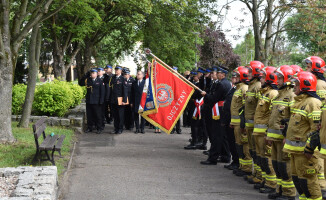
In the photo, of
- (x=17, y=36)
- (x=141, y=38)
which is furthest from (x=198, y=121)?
(x=141, y=38)

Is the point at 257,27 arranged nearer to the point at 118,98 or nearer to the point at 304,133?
the point at 118,98

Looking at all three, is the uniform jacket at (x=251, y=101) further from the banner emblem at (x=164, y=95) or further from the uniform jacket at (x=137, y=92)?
the uniform jacket at (x=137, y=92)

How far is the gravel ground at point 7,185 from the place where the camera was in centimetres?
629

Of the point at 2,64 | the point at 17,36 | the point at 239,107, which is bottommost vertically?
the point at 239,107

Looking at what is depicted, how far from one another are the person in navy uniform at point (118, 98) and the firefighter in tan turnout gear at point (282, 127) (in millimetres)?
8419

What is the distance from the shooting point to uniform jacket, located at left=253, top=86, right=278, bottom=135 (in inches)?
298

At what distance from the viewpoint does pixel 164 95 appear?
1035 centimetres

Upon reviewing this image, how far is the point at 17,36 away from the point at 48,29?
1020cm

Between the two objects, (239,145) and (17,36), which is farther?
(17,36)

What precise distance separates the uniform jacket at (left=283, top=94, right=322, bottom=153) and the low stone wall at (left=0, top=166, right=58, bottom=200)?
11.6 ft

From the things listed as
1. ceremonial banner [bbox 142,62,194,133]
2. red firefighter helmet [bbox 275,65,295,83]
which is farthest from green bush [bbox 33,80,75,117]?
red firefighter helmet [bbox 275,65,295,83]

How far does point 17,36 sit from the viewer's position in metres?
11.1

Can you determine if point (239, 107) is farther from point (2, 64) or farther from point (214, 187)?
point (2, 64)

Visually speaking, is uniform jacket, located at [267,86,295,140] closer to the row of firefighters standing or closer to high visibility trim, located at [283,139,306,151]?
the row of firefighters standing
